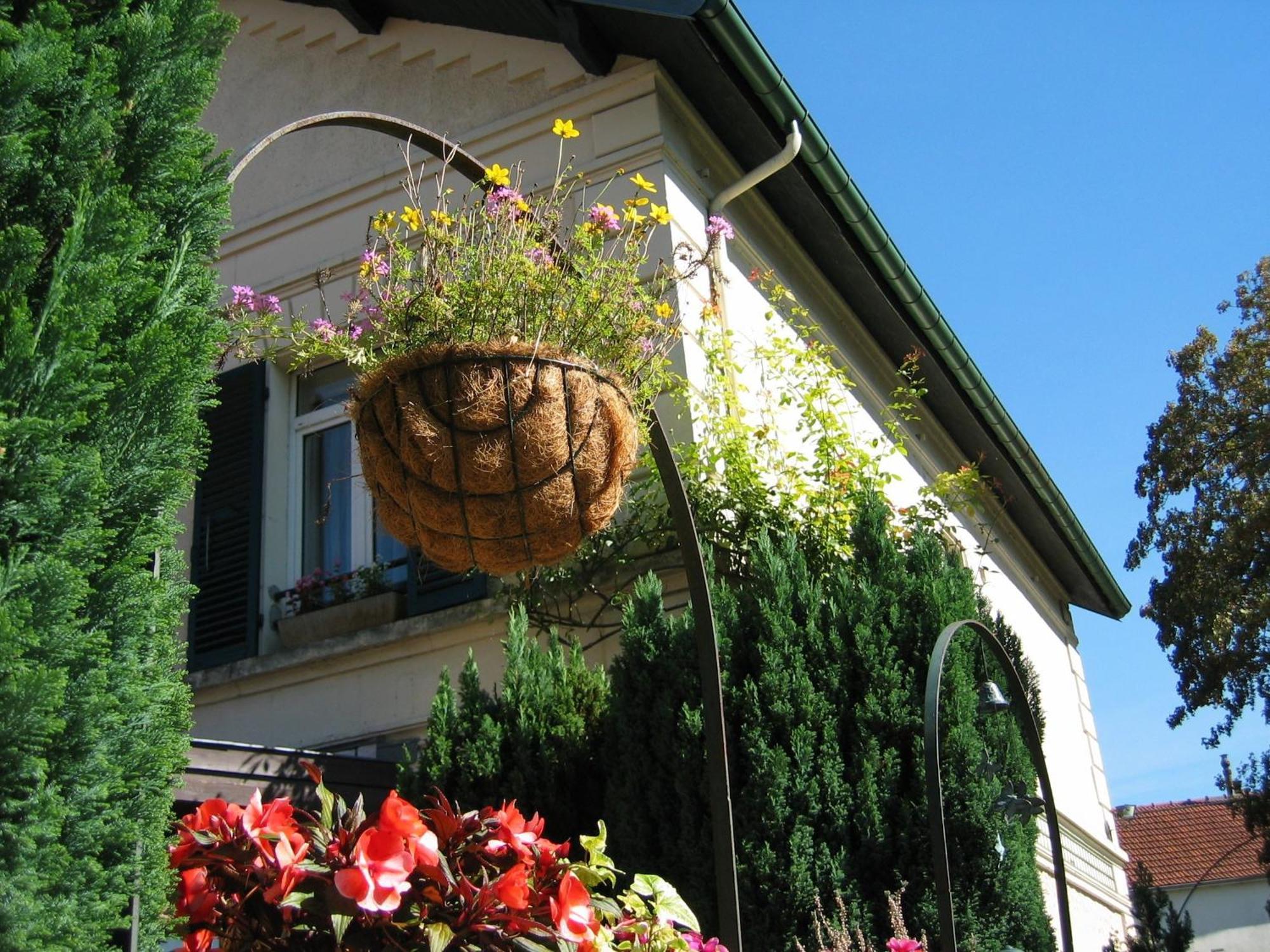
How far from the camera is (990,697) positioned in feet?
16.4

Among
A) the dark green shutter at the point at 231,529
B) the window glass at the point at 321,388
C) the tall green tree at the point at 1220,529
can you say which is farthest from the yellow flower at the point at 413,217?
the tall green tree at the point at 1220,529

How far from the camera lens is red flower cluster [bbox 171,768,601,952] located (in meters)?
1.96

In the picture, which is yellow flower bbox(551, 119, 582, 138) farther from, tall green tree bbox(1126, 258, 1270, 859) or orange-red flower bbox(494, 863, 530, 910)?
tall green tree bbox(1126, 258, 1270, 859)

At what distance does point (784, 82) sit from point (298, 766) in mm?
4227

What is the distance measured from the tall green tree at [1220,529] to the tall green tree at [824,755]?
12804 mm

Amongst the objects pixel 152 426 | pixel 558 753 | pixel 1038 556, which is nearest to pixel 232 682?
pixel 558 753

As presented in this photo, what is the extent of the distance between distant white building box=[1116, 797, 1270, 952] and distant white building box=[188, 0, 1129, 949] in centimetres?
2772

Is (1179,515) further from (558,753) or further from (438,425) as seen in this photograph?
(438,425)

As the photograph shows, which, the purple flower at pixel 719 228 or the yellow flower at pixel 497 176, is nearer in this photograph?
the yellow flower at pixel 497 176

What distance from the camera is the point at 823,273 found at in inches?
355

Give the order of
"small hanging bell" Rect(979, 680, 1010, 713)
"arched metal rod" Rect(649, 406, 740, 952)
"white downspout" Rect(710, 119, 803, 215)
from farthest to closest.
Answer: "white downspout" Rect(710, 119, 803, 215), "small hanging bell" Rect(979, 680, 1010, 713), "arched metal rod" Rect(649, 406, 740, 952)

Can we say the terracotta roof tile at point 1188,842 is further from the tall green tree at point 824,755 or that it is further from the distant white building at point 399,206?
the tall green tree at point 824,755

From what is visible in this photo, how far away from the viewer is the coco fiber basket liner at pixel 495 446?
3537 millimetres

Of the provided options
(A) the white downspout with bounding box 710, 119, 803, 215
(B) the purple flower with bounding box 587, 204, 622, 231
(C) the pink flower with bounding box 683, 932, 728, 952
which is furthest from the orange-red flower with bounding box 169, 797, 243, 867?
(A) the white downspout with bounding box 710, 119, 803, 215
